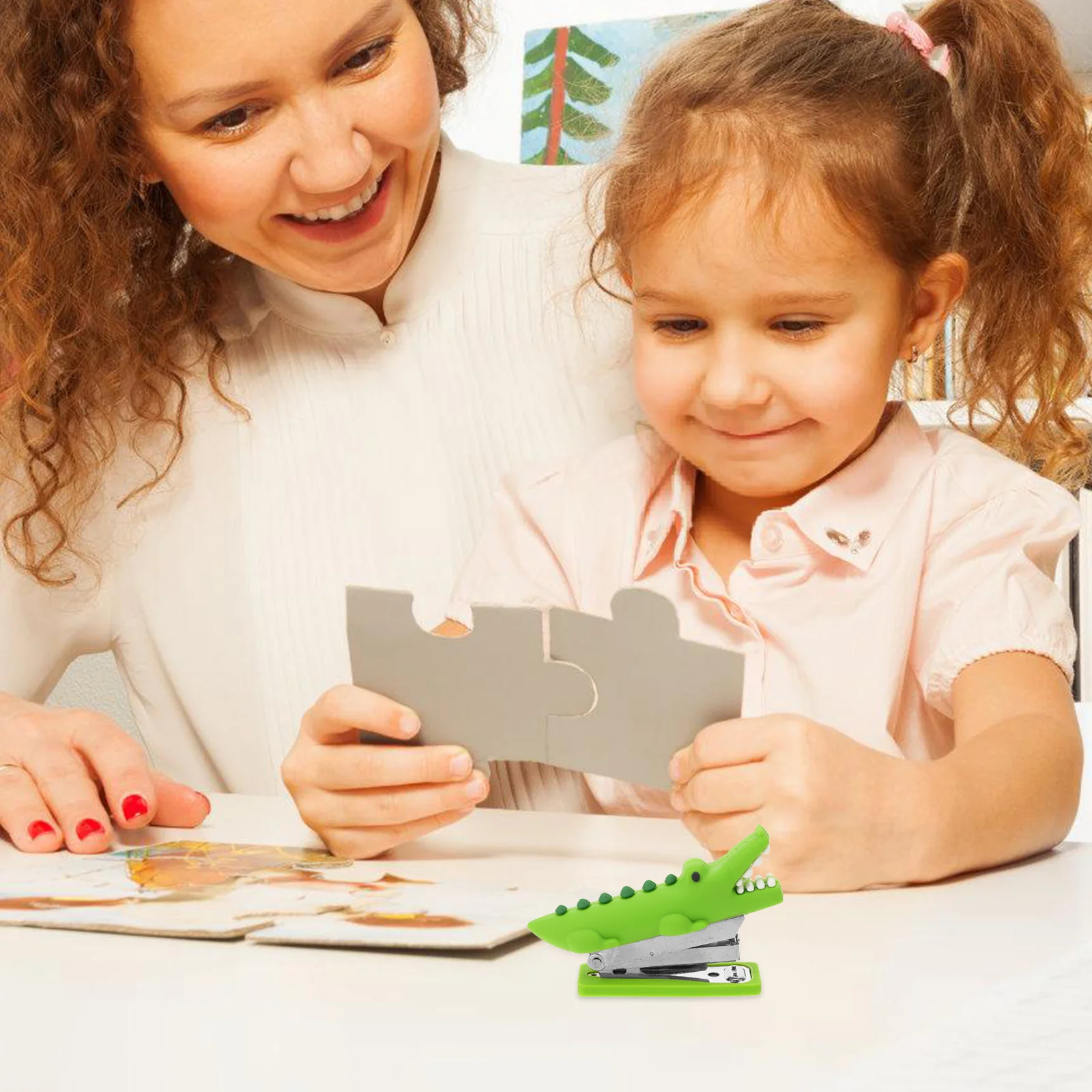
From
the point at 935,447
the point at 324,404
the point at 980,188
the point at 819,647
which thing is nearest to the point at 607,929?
the point at 819,647

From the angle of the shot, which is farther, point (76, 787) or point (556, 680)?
point (76, 787)

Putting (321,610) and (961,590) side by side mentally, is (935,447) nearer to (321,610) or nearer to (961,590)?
(961,590)

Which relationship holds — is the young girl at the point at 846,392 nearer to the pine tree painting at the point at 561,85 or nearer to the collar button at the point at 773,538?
the collar button at the point at 773,538

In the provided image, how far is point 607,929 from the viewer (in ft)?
2.31

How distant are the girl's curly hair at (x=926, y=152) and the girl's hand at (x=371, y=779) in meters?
0.44

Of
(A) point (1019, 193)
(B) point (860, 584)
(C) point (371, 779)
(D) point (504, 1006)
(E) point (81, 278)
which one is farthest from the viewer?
(E) point (81, 278)

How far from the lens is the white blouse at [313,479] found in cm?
155

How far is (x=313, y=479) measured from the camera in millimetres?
1575

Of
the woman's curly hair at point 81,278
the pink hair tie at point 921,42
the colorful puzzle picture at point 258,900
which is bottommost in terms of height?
the colorful puzzle picture at point 258,900

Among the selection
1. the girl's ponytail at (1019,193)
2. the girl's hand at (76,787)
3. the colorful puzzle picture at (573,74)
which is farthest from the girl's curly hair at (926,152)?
the colorful puzzle picture at (573,74)

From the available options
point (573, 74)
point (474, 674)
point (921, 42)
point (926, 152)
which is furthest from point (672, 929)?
point (573, 74)

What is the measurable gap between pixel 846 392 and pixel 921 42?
1.14 feet

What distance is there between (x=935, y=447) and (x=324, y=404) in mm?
621

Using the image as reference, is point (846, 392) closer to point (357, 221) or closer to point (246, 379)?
point (357, 221)
